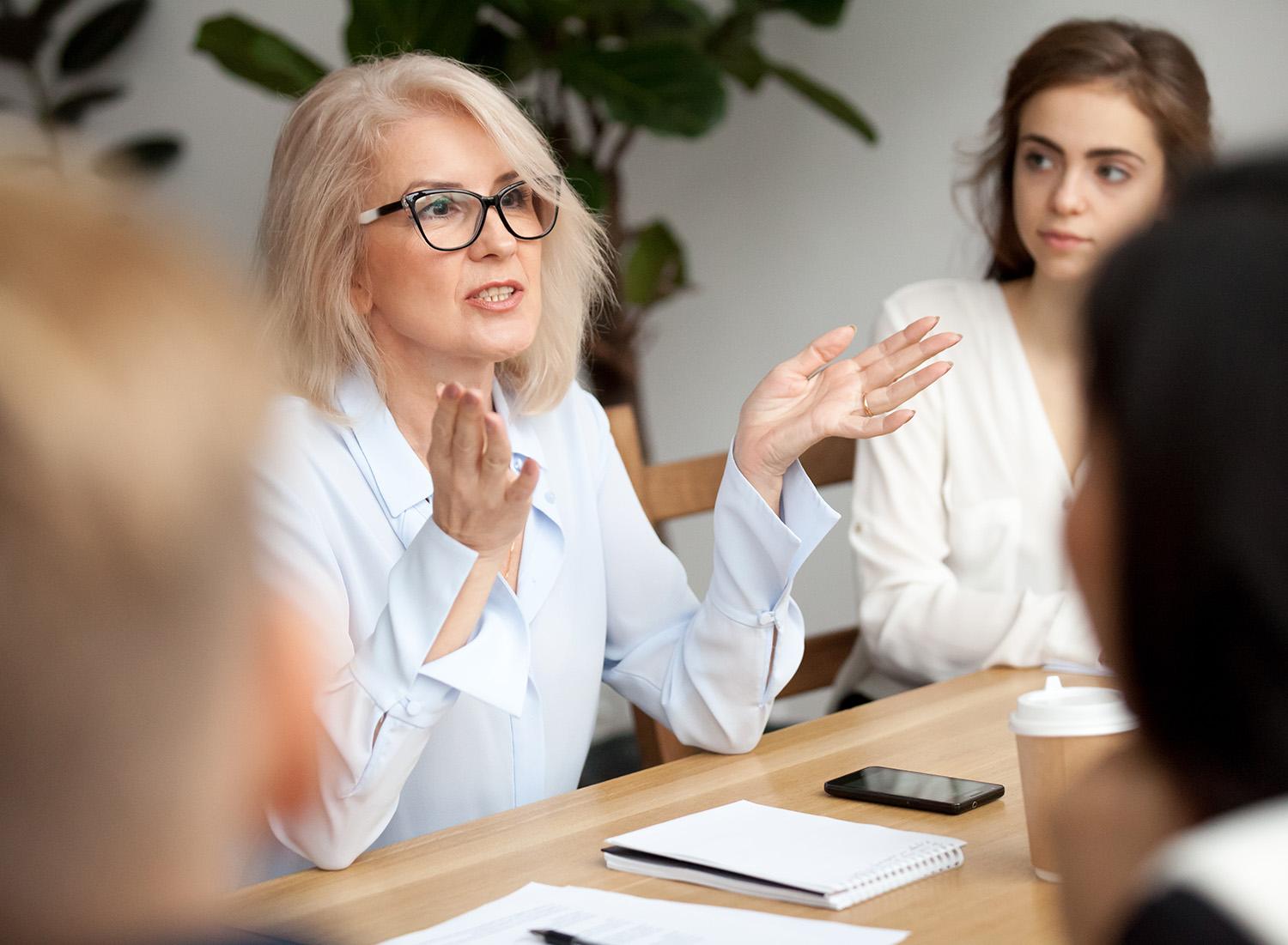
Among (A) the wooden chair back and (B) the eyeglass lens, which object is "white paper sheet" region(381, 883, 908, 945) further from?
(B) the eyeglass lens

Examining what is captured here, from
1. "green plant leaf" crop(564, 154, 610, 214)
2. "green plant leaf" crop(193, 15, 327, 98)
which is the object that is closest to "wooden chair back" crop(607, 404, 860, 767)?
"green plant leaf" crop(564, 154, 610, 214)

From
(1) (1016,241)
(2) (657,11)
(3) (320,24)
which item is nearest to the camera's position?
(1) (1016,241)

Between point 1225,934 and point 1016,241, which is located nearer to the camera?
point 1225,934

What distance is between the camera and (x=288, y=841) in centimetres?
118

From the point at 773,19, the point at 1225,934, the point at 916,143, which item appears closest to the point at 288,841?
the point at 1225,934

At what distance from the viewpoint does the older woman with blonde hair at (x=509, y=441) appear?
1.46 meters

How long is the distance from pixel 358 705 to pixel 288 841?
13 cm

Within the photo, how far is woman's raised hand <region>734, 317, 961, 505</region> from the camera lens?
4.84 feet

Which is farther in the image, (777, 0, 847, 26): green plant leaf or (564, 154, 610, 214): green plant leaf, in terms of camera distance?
(777, 0, 847, 26): green plant leaf

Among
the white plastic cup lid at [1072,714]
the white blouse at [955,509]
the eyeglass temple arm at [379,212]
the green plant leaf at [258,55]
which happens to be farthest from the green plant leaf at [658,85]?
the white plastic cup lid at [1072,714]

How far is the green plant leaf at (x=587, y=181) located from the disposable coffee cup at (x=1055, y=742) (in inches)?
82.4

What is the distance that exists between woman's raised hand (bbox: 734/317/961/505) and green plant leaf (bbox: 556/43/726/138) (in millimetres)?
1479

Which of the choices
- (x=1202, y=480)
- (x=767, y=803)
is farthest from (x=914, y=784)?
(x=1202, y=480)

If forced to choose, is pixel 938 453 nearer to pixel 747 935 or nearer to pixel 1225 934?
pixel 747 935
